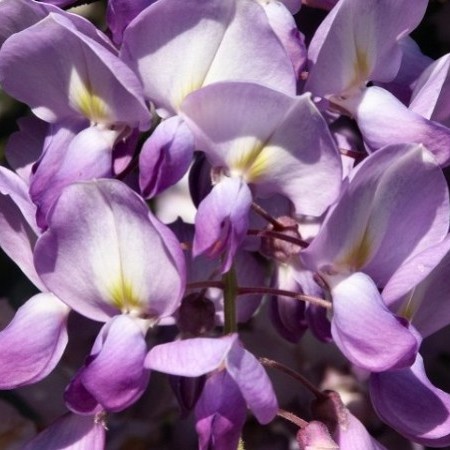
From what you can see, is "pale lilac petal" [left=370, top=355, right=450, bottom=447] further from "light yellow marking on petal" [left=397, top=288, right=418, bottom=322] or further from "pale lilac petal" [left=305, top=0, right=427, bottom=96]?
"pale lilac petal" [left=305, top=0, right=427, bottom=96]

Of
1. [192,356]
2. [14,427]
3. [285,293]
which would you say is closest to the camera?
[192,356]

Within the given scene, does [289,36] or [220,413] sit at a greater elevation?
[289,36]

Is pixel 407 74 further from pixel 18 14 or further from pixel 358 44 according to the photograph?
pixel 18 14

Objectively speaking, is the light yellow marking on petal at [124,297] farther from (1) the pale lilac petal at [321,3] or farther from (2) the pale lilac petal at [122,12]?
(1) the pale lilac petal at [321,3]

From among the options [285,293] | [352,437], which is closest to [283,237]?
[285,293]

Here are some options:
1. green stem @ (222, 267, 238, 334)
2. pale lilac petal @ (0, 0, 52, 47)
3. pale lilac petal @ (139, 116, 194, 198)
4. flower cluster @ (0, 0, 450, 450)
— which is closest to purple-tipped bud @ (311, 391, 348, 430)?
flower cluster @ (0, 0, 450, 450)

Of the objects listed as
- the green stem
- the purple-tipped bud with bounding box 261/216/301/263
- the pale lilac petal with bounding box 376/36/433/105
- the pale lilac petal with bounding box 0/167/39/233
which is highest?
the pale lilac petal with bounding box 376/36/433/105

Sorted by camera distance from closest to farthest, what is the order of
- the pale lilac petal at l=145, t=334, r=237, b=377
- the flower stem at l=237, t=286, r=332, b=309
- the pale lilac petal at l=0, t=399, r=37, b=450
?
1. the pale lilac petal at l=145, t=334, r=237, b=377
2. the flower stem at l=237, t=286, r=332, b=309
3. the pale lilac petal at l=0, t=399, r=37, b=450

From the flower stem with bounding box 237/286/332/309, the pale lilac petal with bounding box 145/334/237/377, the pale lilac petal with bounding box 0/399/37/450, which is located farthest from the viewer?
the pale lilac petal with bounding box 0/399/37/450

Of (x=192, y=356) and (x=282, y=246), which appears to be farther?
(x=282, y=246)
